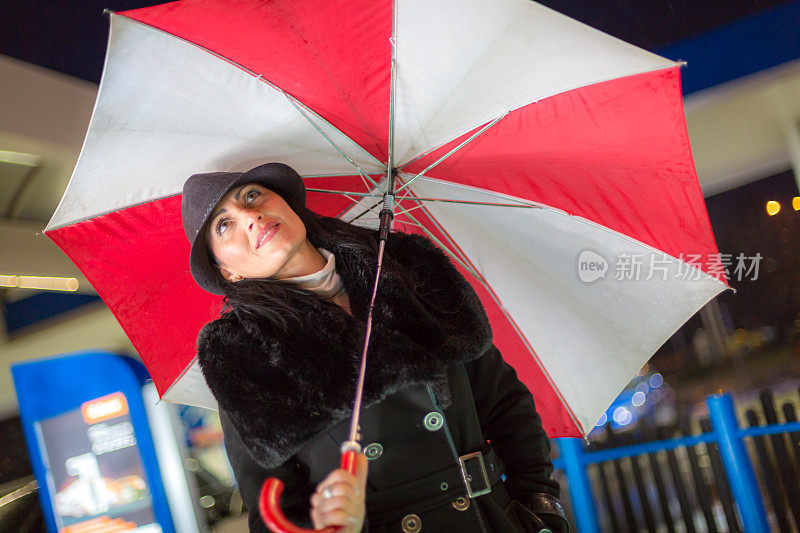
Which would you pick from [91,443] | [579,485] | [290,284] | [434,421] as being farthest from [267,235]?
[91,443]

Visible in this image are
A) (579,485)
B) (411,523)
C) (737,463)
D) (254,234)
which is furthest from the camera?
(579,485)

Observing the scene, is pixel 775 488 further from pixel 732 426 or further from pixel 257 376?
pixel 257 376

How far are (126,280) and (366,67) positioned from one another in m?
1.01

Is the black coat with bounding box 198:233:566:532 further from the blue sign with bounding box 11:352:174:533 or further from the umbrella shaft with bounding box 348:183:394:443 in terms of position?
the blue sign with bounding box 11:352:174:533

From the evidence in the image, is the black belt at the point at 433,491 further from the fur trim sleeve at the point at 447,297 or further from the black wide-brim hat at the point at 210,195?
the black wide-brim hat at the point at 210,195

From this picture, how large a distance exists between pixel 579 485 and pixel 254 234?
355 cm

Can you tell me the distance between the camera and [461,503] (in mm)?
1612

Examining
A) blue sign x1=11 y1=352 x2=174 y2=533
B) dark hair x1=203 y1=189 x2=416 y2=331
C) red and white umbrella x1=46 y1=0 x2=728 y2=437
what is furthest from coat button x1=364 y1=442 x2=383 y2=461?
blue sign x1=11 y1=352 x2=174 y2=533

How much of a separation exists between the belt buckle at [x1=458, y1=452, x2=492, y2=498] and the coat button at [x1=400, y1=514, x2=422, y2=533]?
0.51 ft

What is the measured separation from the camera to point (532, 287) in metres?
2.23

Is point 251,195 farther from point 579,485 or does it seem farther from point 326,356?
point 579,485

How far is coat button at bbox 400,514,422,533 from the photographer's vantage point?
1.55 meters

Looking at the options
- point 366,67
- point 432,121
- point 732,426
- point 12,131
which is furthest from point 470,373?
point 12,131

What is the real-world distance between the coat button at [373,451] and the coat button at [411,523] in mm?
164
